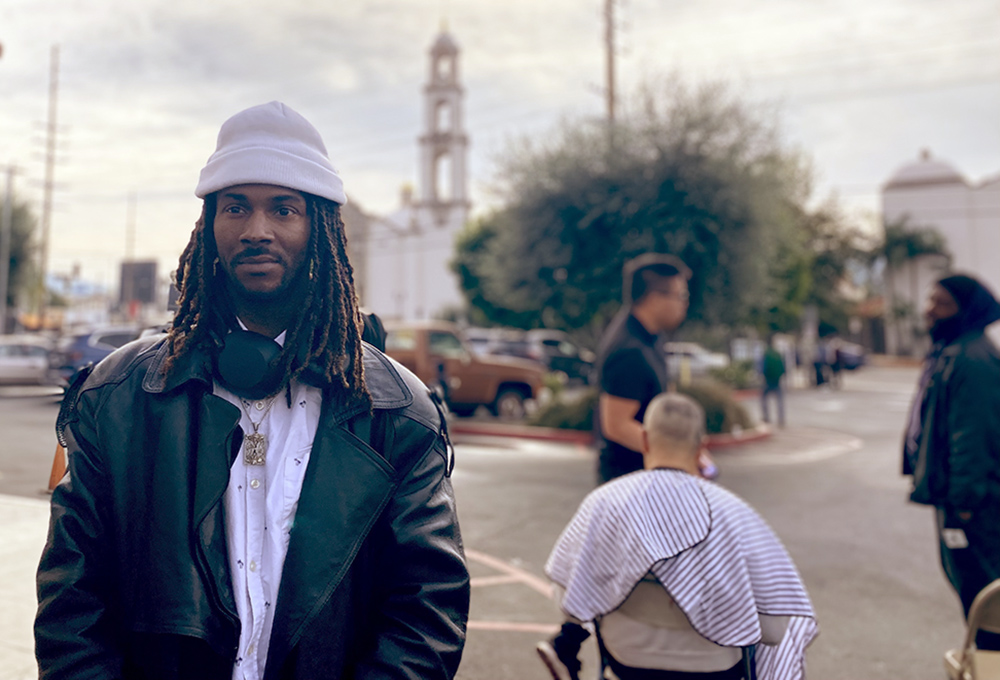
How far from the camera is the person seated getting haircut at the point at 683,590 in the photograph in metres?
2.36

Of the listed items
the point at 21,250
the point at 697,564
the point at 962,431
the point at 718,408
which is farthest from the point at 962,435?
the point at 21,250

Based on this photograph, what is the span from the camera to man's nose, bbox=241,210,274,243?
1.51 m

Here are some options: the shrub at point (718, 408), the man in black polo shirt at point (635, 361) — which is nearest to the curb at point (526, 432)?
the shrub at point (718, 408)

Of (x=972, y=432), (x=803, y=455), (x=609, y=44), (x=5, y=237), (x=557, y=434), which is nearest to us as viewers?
(x=972, y=432)

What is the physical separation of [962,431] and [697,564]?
1.91 meters

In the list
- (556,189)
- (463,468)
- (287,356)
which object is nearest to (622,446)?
(287,356)

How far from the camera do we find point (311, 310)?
5.23ft

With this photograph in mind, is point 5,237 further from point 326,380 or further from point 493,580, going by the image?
point 326,380

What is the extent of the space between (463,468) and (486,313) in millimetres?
25314

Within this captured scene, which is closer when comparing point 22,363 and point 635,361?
point 635,361

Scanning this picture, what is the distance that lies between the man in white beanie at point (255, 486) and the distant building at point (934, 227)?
4748cm

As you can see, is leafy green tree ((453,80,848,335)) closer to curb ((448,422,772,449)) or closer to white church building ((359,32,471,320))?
curb ((448,422,772,449))

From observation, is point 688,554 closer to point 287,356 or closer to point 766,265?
point 287,356

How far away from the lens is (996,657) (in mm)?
2621
